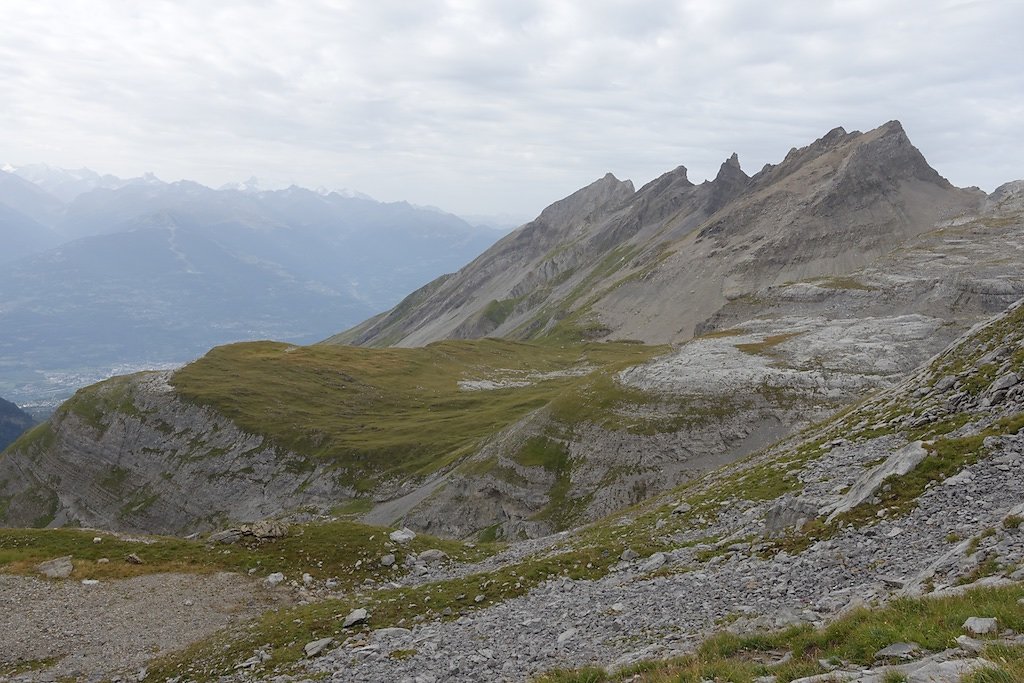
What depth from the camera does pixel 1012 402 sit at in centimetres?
2398

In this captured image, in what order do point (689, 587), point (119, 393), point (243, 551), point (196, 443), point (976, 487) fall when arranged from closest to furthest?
point (976, 487)
point (689, 587)
point (243, 551)
point (196, 443)
point (119, 393)

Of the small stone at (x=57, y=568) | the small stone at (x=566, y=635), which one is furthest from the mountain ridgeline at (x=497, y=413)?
the small stone at (x=57, y=568)

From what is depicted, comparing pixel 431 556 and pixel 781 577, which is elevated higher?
pixel 781 577

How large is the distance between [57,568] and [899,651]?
1609 inches

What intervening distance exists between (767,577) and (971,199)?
22882 centimetres

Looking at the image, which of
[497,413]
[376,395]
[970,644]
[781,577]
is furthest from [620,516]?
[376,395]

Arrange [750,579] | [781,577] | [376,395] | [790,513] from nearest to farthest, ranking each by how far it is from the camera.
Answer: [781,577] < [750,579] < [790,513] < [376,395]

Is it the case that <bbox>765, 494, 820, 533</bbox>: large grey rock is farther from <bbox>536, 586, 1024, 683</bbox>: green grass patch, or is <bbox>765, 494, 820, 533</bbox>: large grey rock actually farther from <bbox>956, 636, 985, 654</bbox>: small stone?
<bbox>956, 636, 985, 654</bbox>: small stone

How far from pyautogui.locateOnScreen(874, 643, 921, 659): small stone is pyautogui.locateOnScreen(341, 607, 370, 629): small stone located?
1945cm

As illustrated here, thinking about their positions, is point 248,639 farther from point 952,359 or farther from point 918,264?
point 918,264

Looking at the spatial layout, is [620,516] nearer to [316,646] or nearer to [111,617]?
[316,646]

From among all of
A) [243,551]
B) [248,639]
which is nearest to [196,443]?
[243,551]

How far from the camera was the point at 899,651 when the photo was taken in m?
11.0

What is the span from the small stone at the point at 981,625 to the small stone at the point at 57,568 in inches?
1606
